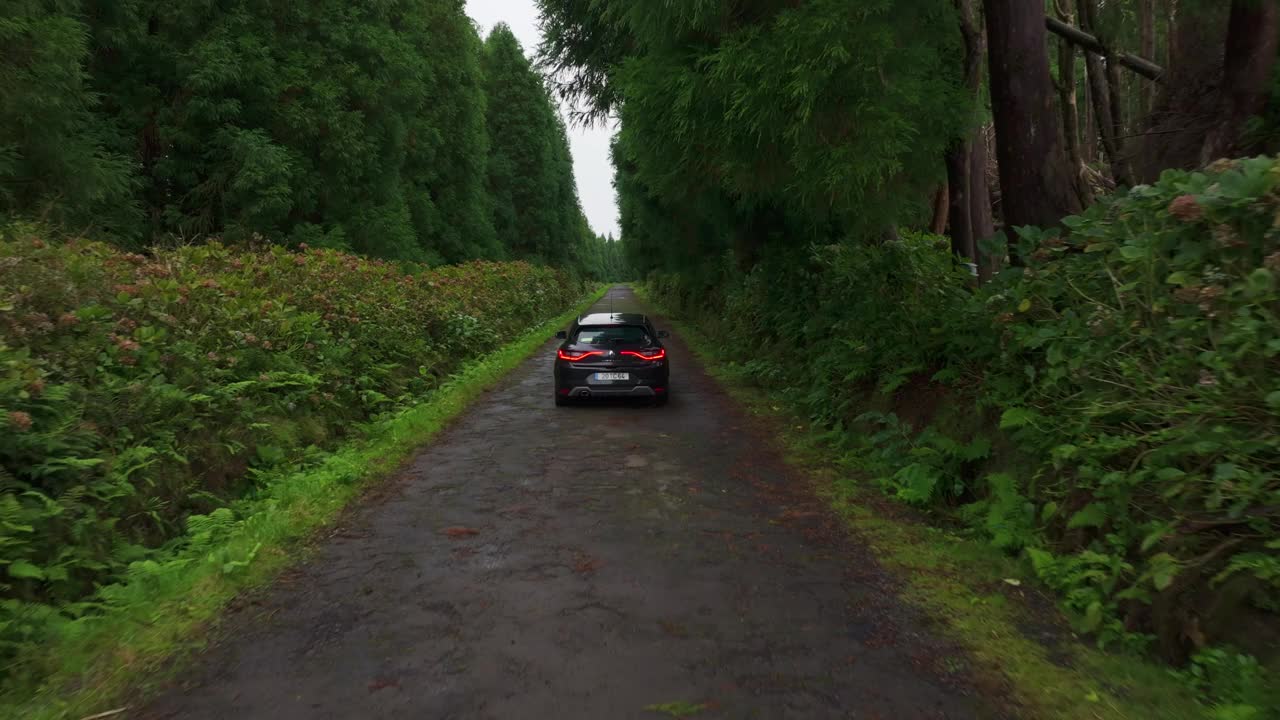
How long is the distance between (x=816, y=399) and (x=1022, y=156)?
4.03 m

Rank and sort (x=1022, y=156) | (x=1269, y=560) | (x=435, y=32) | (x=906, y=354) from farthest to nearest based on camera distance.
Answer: (x=435, y=32)
(x=906, y=354)
(x=1022, y=156)
(x=1269, y=560)

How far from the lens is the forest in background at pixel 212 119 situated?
43.0ft

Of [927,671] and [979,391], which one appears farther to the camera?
[979,391]

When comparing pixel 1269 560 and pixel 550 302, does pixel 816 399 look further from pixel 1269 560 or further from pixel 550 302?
pixel 550 302

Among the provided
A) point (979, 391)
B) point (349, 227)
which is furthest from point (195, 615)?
point (349, 227)

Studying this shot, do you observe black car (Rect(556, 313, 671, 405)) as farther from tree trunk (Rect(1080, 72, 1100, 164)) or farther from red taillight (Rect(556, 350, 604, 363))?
tree trunk (Rect(1080, 72, 1100, 164))

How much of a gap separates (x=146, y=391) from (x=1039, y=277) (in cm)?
734

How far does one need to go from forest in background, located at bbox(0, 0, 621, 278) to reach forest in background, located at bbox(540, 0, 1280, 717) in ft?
29.5

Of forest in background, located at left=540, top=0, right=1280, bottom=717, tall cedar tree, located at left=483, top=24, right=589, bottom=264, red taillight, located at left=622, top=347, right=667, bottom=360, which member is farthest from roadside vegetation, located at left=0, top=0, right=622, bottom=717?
tall cedar tree, located at left=483, top=24, right=589, bottom=264

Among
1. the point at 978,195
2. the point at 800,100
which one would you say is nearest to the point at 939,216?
the point at 978,195

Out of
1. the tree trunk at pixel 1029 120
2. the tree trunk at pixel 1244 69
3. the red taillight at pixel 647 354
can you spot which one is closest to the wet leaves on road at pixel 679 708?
the tree trunk at pixel 1029 120

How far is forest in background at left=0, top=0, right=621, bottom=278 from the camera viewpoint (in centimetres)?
1311

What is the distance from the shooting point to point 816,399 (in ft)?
32.4

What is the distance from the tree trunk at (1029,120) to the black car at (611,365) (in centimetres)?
580
